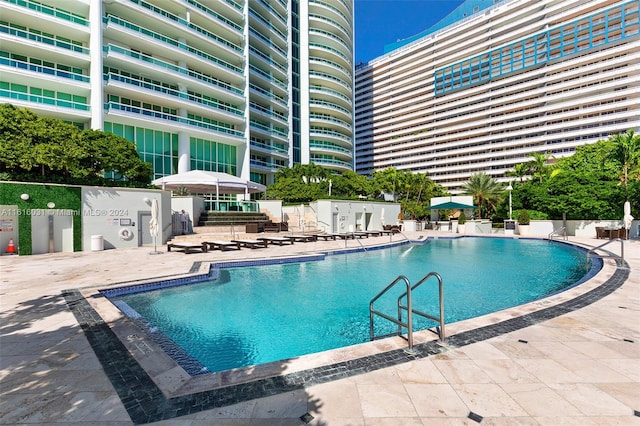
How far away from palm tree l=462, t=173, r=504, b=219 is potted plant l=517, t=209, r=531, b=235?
768 centimetres

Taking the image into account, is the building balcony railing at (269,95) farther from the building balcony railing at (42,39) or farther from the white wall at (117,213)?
the white wall at (117,213)

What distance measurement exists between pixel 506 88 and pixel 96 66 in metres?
80.4

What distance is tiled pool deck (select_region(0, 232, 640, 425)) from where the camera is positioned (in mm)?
2592

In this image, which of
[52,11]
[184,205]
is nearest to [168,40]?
[52,11]

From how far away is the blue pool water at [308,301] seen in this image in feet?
17.6

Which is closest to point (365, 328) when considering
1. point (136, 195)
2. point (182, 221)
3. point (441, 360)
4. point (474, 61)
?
point (441, 360)

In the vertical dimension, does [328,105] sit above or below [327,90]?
below

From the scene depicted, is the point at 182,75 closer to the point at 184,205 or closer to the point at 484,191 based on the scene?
the point at 184,205

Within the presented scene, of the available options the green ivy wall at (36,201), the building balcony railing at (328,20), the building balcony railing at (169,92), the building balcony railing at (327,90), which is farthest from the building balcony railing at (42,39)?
the building balcony railing at (328,20)

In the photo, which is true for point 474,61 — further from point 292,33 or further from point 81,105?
point 81,105

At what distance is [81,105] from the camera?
75.6ft

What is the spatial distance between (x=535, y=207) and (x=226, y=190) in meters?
27.1

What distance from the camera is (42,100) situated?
2170 cm

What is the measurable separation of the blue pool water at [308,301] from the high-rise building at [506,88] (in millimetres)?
65535
